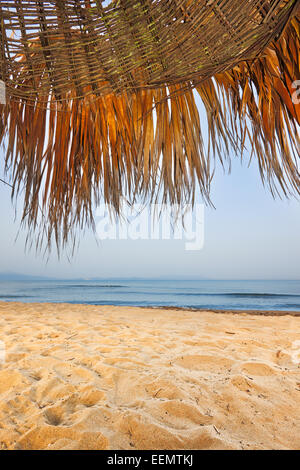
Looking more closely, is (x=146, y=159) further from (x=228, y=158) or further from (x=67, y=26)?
(x=67, y=26)

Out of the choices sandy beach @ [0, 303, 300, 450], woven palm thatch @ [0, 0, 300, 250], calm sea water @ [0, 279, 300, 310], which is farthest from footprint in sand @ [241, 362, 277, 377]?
calm sea water @ [0, 279, 300, 310]

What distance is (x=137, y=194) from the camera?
1.40 m

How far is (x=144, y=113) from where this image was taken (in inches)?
51.2

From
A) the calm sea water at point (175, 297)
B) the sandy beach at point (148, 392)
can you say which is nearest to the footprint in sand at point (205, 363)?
the sandy beach at point (148, 392)

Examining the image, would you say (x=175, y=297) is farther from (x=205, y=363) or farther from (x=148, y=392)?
(x=148, y=392)

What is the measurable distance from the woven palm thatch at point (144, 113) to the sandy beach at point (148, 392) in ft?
2.00

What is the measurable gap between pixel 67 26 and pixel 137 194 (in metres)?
0.76

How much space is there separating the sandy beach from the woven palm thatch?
610mm

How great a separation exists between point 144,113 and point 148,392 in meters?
1.07

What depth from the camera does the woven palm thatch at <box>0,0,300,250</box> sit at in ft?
2.57

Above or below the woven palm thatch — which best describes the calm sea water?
below

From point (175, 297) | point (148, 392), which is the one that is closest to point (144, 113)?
point (148, 392)

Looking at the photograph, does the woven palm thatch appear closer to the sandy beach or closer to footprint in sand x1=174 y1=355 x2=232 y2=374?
the sandy beach
